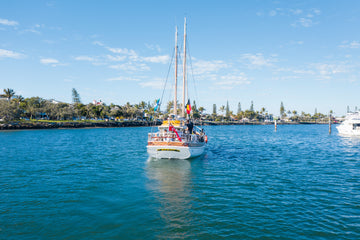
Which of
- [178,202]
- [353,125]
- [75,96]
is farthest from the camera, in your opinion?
[75,96]

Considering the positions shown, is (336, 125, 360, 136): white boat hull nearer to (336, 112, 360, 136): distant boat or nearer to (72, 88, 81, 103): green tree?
(336, 112, 360, 136): distant boat

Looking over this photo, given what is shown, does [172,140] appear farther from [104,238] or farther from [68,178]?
[104,238]

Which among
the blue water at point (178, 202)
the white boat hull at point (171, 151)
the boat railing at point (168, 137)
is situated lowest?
the blue water at point (178, 202)

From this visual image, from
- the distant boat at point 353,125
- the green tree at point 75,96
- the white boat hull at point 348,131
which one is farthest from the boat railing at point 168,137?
the green tree at point 75,96

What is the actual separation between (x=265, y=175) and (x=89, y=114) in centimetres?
13495

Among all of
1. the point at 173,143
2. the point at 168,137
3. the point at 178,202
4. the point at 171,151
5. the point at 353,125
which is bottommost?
the point at 178,202

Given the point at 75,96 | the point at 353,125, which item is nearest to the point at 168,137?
the point at 353,125

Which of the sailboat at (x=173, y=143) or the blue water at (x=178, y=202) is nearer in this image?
the blue water at (x=178, y=202)

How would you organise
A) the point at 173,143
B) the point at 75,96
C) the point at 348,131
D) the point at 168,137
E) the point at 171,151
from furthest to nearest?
the point at 75,96, the point at 348,131, the point at 168,137, the point at 171,151, the point at 173,143

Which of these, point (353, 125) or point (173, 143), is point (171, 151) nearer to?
point (173, 143)

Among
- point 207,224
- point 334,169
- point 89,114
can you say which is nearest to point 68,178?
point 207,224

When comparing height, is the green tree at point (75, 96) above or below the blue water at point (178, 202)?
above

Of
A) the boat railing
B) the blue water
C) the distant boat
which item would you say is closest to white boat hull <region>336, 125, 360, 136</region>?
the distant boat

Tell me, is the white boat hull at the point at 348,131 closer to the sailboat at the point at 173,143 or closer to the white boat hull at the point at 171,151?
the sailboat at the point at 173,143
